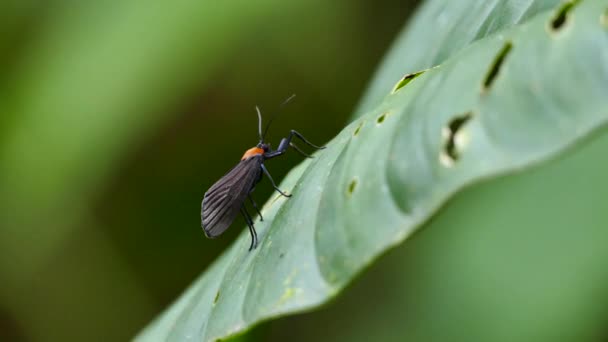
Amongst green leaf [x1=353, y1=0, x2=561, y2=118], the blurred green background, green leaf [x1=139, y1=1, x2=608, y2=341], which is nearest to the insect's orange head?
green leaf [x1=353, y1=0, x2=561, y2=118]

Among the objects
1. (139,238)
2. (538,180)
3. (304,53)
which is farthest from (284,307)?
(139,238)

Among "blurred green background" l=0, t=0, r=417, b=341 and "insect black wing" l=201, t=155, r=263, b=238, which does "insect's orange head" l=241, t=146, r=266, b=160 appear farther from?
"blurred green background" l=0, t=0, r=417, b=341

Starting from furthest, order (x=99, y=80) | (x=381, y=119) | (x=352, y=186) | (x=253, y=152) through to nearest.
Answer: (x=99, y=80)
(x=253, y=152)
(x=381, y=119)
(x=352, y=186)

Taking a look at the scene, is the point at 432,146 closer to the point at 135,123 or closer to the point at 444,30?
the point at 444,30

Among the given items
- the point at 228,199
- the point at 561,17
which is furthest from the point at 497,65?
the point at 228,199

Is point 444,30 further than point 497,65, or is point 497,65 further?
point 444,30
